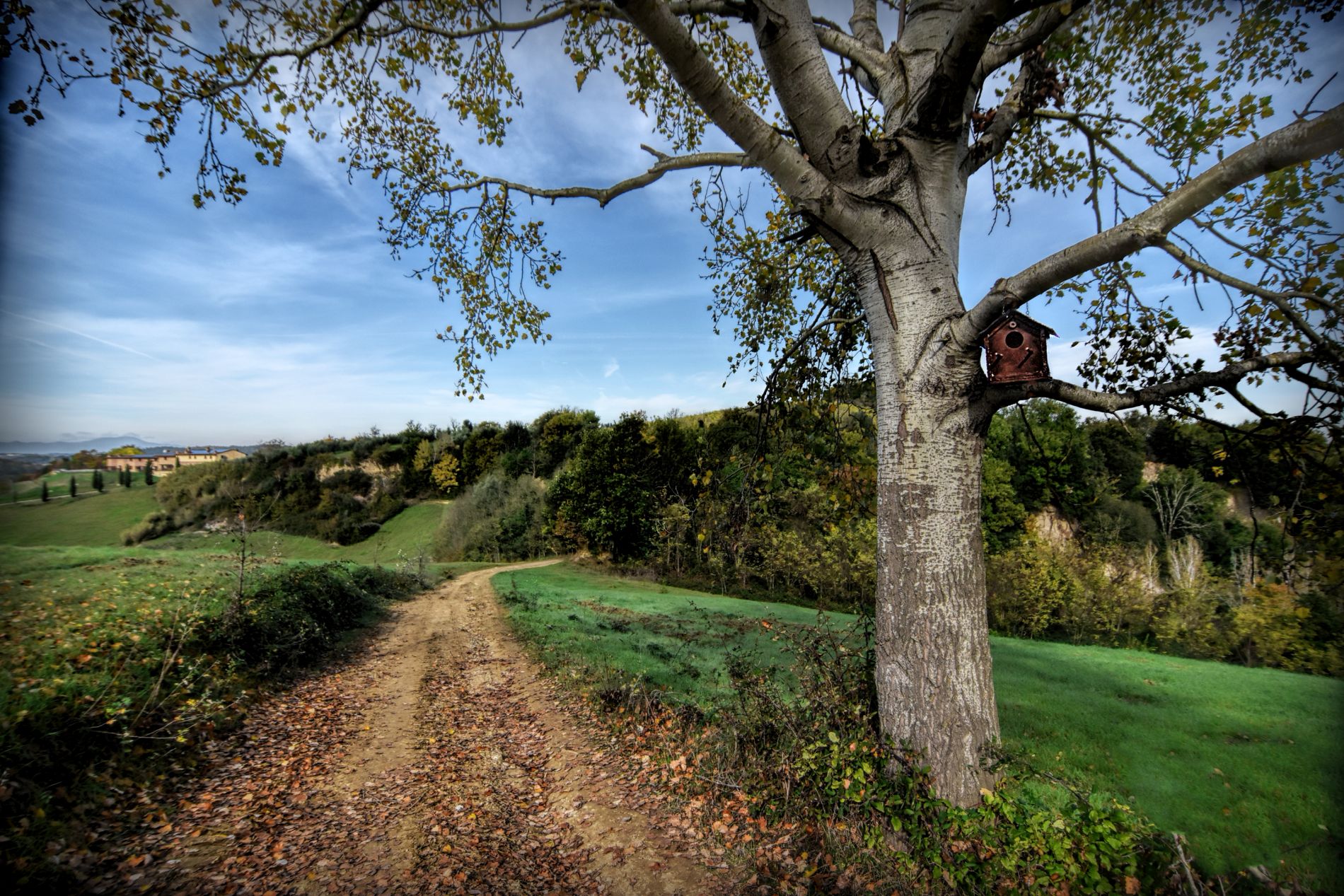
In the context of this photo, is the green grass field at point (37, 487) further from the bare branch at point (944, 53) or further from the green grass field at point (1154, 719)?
the green grass field at point (1154, 719)

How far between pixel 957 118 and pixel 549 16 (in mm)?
3244

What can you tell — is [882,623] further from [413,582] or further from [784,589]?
[784,589]

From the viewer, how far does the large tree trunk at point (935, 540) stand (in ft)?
11.2

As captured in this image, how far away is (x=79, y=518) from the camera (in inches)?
539

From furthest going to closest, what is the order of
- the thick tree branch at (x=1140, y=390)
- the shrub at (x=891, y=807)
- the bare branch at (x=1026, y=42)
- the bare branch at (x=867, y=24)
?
the bare branch at (x=867, y=24) → the bare branch at (x=1026, y=42) → the shrub at (x=891, y=807) → the thick tree branch at (x=1140, y=390)

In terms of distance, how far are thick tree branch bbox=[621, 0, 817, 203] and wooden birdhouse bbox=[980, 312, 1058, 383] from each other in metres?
1.50

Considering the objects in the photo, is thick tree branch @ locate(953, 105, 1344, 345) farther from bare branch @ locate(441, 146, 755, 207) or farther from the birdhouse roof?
bare branch @ locate(441, 146, 755, 207)

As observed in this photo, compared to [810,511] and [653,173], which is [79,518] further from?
[810,511]

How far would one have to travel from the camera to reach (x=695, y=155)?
14.3 feet

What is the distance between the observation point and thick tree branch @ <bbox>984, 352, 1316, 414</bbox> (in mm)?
2865

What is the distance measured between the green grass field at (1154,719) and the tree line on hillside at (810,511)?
7.38 ft

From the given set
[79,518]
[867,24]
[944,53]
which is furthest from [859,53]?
[79,518]

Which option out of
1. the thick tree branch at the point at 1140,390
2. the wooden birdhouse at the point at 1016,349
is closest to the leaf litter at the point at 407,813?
the thick tree branch at the point at 1140,390

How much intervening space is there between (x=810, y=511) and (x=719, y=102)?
16228 mm
